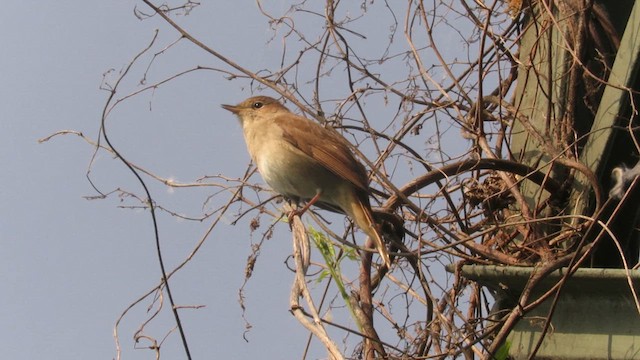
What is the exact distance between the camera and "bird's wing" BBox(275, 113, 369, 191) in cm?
429

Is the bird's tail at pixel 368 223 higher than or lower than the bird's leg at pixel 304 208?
lower

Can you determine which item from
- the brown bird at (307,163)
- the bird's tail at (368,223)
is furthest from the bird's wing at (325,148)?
the bird's tail at (368,223)

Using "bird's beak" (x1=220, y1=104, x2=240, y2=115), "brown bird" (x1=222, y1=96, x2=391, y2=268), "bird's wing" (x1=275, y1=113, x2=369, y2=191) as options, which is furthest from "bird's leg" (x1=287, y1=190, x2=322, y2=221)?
"bird's beak" (x1=220, y1=104, x2=240, y2=115)

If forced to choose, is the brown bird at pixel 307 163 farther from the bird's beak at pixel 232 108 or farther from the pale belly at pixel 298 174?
the bird's beak at pixel 232 108

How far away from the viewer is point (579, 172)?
11.9 feet

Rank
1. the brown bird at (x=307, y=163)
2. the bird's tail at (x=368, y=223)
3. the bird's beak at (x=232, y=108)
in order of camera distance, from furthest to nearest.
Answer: the bird's beak at (x=232, y=108), the brown bird at (x=307, y=163), the bird's tail at (x=368, y=223)

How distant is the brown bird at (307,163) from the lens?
429cm

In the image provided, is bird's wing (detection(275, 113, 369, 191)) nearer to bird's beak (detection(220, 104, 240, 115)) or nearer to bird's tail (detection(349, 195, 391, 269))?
bird's tail (detection(349, 195, 391, 269))

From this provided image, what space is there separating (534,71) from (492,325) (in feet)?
3.38

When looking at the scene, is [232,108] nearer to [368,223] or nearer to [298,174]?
[298,174]

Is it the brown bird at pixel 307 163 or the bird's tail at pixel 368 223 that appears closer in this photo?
the bird's tail at pixel 368 223

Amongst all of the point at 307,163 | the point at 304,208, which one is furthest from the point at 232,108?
the point at 304,208

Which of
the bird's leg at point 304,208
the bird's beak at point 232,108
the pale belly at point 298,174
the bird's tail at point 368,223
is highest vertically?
the bird's beak at point 232,108

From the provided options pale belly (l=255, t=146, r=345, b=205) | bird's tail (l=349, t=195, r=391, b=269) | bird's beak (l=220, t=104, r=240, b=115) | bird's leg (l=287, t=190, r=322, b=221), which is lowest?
bird's tail (l=349, t=195, r=391, b=269)
